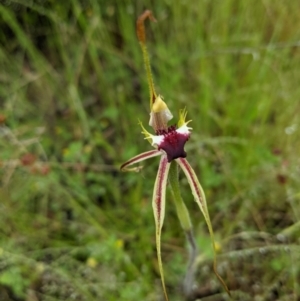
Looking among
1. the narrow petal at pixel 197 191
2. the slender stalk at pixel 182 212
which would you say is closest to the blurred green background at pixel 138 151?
the slender stalk at pixel 182 212

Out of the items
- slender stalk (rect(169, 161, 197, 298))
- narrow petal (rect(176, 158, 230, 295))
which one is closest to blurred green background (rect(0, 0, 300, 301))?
slender stalk (rect(169, 161, 197, 298))

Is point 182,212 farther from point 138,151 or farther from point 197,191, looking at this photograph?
point 138,151

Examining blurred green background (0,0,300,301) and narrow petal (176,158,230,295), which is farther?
blurred green background (0,0,300,301)

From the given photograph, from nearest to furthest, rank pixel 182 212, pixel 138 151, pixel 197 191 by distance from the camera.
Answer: pixel 197 191 < pixel 182 212 < pixel 138 151

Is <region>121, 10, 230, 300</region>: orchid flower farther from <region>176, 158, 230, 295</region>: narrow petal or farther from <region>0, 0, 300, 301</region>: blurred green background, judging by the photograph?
<region>0, 0, 300, 301</region>: blurred green background

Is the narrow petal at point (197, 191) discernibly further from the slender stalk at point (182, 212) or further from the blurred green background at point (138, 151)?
the blurred green background at point (138, 151)

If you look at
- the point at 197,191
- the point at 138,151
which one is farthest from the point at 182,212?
the point at 138,151

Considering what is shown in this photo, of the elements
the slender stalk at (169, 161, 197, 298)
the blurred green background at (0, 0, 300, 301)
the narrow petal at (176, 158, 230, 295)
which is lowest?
the narrow petal at (176, 158, 230, 295)

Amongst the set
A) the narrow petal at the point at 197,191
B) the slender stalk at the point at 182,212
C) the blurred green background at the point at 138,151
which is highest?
the blurred green background at the point at 138,151

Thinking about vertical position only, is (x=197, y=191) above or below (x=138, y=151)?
below
